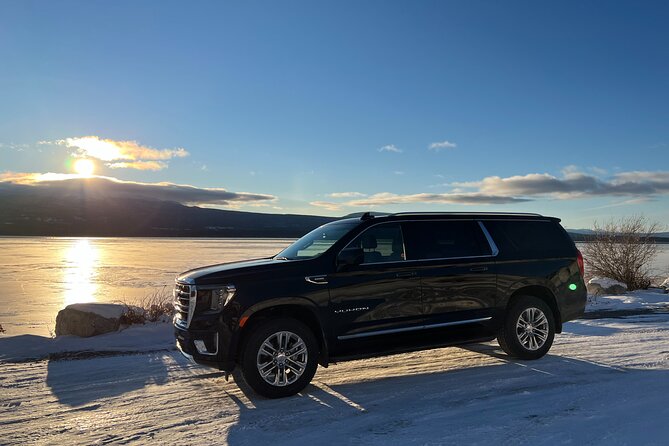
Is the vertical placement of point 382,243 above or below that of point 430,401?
above

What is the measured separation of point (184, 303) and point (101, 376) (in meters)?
1.74

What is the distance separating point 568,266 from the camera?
24.1ft

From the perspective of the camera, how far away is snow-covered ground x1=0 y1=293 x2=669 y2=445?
4336mm

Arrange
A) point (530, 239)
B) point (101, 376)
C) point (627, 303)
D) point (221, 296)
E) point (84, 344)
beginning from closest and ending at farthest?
point (221, 296) < point (101, 376) < point (530, 239) < point (84, 344) < point (627, 303)

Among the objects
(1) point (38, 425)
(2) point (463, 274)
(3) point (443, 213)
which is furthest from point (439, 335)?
(1) point (38, 425)

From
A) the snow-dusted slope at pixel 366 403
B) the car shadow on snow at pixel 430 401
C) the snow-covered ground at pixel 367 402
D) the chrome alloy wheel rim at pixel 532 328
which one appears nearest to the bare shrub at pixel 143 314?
the snow-covered ground at pixel 367 402

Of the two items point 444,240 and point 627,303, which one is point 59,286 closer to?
point 444,240

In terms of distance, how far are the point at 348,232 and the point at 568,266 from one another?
3494 mm

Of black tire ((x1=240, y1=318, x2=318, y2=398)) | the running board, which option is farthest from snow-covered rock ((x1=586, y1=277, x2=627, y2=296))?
black tire ((x1=240, y1=318, x2=318, y2=398))

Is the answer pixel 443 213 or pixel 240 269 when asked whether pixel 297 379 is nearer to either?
pixel 240 269

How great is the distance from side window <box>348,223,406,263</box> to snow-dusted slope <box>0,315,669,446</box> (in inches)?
57.0

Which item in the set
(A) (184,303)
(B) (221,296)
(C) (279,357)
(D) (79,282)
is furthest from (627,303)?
(D) (79,282)

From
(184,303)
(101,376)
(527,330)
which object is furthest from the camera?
(527,330)

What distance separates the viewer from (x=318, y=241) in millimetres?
6355
